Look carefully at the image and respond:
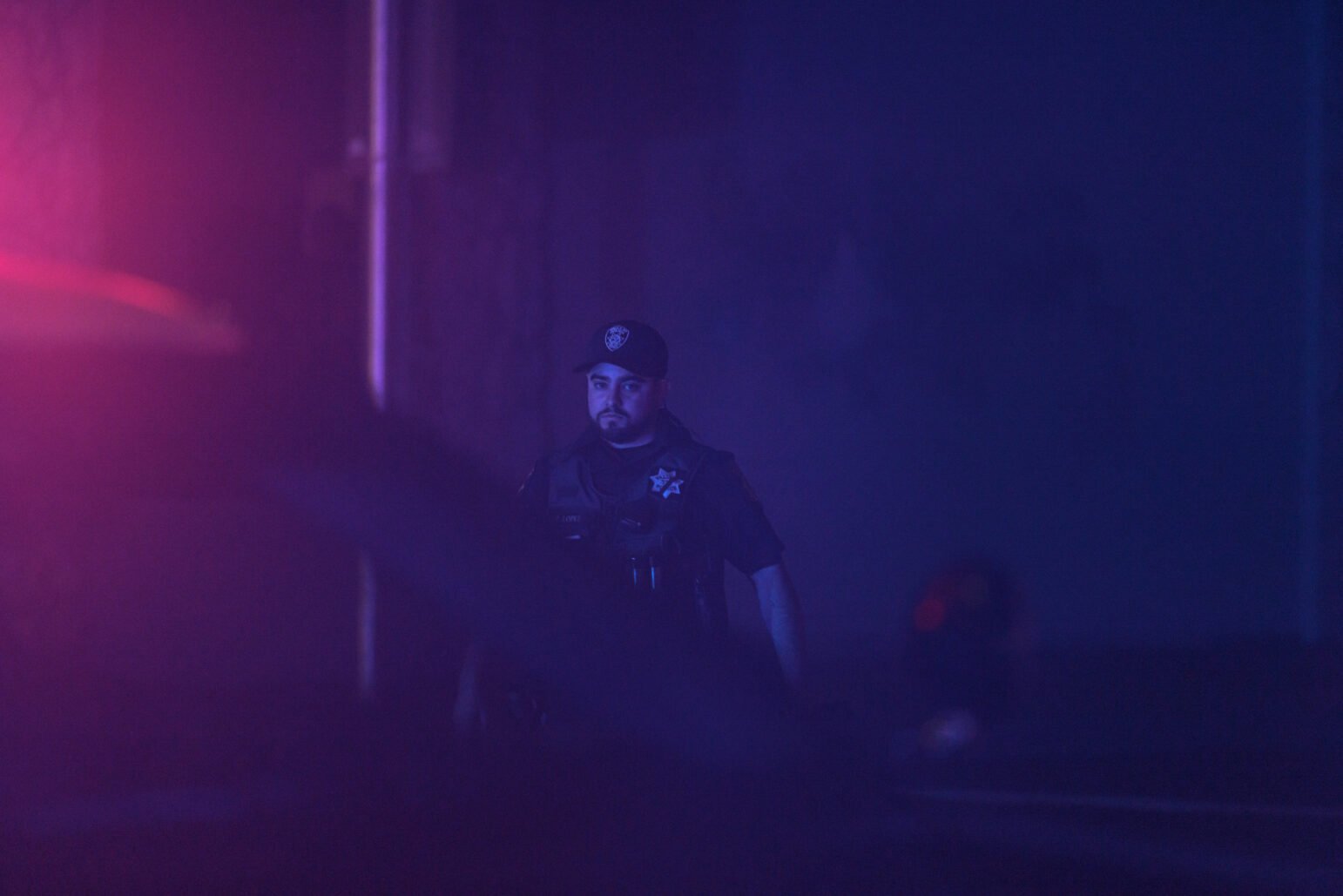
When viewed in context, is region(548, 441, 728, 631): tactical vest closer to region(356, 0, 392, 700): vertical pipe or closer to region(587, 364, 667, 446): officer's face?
region(587, 364, 667, 446): officer's face

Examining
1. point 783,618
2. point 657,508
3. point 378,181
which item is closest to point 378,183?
point 378,181

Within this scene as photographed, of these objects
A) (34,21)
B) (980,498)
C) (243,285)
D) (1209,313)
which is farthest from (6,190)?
(1209,313)

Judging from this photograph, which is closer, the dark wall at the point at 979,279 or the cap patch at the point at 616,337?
the cap patch at the point at 616,337

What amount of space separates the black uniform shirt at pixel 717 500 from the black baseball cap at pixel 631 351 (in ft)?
0.63

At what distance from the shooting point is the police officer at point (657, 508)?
303 cm

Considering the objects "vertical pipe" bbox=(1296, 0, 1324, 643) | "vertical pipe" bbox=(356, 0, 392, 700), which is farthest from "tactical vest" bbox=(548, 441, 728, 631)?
"vertical pipe" bbox=(1296, 0, 1324, 643)

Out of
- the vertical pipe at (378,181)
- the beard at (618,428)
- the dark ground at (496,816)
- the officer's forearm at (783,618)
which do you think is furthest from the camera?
the vertical pipe at (378,181)

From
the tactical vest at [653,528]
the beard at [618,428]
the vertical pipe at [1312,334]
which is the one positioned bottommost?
the tactical vest at [653,528]

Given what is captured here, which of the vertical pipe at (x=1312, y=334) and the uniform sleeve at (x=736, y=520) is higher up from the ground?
the vertical pipe at (x=1312, y=334)

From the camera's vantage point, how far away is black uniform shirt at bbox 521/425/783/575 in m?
3.09

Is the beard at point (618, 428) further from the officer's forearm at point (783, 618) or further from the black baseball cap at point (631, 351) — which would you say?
the officer's forearm at point (783, 618)

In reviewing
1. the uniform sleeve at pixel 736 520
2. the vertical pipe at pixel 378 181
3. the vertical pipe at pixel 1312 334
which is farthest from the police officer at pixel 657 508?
the vertical pipe at pixel 1312 334

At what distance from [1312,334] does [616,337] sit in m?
6.05

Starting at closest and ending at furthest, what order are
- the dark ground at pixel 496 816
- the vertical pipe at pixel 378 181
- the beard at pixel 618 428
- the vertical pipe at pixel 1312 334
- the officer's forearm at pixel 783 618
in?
the dark ground at pixel 496 816 < the officer's forearm at pixel 783 618 < the beard at pixel 618 428 < the vertical pipe at pixel 378 181 < the vertical pipe at pixel 1312 334
